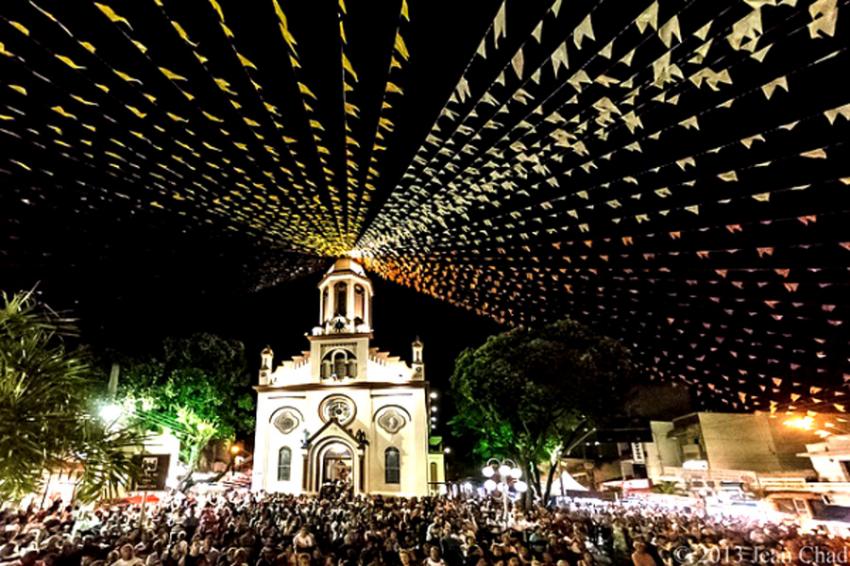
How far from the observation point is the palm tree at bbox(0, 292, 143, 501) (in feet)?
13.0

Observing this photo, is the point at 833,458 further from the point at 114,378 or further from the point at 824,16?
the point at 114,378

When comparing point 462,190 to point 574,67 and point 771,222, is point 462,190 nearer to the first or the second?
point 574,67

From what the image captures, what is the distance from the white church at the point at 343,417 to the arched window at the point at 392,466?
0.06 m

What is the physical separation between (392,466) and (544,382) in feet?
41.2

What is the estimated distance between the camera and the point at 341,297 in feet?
112

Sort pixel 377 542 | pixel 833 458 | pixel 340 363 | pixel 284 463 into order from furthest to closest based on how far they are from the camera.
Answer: pixel 340 363, pixel 284 463, pixel 833 458, pixel 377 542

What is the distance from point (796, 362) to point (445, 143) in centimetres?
1153

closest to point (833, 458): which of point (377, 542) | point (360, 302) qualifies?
point (377, 542)

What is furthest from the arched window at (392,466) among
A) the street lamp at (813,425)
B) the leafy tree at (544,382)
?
the street lamp at (813,425)

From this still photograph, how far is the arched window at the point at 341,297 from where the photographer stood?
110 feet

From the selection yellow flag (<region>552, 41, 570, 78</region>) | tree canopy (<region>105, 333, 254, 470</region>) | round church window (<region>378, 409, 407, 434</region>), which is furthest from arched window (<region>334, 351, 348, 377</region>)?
yellow flag (<region>552, 41, 570, 78</region>)

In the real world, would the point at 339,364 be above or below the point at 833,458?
above

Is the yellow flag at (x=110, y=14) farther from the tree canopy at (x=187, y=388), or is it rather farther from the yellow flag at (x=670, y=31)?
the tree canopy at (x=187, y=388)

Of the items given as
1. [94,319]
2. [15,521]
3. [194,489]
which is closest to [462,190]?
[15,521]
